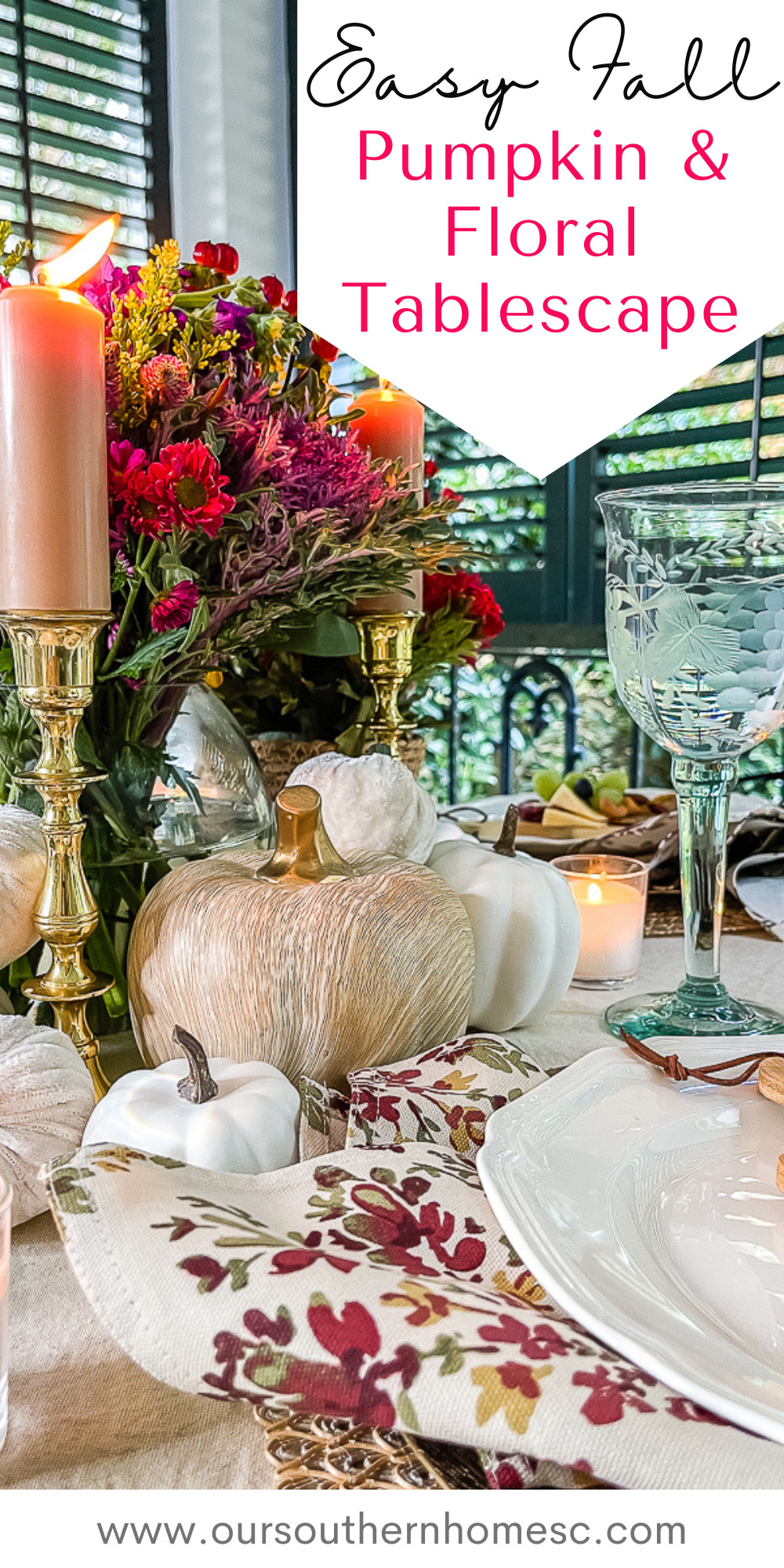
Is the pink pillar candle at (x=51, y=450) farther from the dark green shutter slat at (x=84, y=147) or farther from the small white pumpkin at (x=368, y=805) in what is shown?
the dark green shutter slat at (x=84, y=147)

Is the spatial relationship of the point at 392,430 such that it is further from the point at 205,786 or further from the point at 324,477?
the point at 205,786

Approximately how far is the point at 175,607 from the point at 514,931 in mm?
226

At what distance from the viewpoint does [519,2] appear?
6.23ft

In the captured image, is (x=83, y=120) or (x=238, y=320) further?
(x=83, y=120)

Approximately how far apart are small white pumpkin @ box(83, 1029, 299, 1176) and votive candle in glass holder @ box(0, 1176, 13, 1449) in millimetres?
69

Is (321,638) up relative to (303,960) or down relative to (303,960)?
up

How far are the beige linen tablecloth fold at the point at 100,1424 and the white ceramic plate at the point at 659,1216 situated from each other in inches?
3.4

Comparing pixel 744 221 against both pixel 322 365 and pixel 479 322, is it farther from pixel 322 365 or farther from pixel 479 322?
pixel 322 365

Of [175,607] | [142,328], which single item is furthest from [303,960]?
[142,328]

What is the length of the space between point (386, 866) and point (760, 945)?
14.5 inches

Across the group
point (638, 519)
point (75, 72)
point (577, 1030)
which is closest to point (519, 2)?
point (75, 72)

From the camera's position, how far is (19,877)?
0.47m

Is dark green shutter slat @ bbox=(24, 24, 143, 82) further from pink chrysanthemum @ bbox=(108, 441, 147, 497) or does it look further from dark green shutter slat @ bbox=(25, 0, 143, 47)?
pink chrysanthemum @ bbox=(108, 441, 147, 497)

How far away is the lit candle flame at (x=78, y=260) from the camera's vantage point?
17.9 inches
